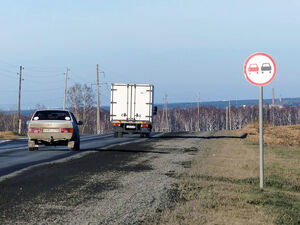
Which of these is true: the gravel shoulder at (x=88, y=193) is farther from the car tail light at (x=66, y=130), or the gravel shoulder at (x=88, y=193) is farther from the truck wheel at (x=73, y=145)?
the truck wheel at (x=73, y=145)

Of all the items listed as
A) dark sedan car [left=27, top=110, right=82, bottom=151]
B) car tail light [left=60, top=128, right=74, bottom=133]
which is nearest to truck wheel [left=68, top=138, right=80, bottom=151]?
dark sedan car [left=27, top=110, right=82, bottom=151]

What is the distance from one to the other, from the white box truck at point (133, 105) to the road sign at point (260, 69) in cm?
2327

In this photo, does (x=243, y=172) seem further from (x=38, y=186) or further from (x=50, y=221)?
(x=50, y=221)

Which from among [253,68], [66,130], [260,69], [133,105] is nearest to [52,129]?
[66,130]

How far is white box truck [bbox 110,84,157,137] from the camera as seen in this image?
108 ft

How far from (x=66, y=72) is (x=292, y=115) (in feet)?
378

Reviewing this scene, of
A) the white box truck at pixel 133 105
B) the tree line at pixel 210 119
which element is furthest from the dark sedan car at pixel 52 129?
the tree line at pixel 210 119

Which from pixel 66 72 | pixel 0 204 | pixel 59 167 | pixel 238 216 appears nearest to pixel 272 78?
pixel 238 216

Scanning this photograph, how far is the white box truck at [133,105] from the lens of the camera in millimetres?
33000

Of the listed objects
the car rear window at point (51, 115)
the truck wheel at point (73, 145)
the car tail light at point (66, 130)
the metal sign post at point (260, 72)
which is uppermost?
the metal sign post at point (260, 72)

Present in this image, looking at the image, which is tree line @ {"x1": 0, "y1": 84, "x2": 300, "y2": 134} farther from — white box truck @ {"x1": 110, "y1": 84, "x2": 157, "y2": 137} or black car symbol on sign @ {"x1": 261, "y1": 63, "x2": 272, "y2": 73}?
black car symbol on sign @ {"x1": 261, "y1": 63, "x2": 272, "y2": 73}

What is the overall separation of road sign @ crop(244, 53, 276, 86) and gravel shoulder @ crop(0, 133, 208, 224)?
2.73m

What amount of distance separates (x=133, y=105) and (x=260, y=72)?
23.6 meters

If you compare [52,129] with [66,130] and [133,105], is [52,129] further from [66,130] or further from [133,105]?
[133,105]
